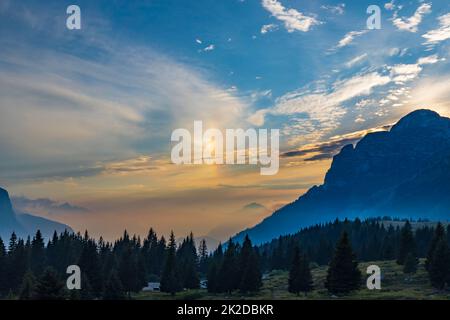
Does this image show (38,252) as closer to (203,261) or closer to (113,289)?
(113,289)

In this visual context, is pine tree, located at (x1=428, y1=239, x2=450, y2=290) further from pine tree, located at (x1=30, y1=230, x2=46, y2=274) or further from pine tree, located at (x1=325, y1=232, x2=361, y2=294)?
pine tree, located at (x1=30, y1=230, x2=46, y2=274)

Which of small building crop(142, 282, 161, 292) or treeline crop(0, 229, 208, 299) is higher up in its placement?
treeline crop(0, 229, 208, 299)

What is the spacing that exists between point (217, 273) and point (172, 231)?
3005 centimetres

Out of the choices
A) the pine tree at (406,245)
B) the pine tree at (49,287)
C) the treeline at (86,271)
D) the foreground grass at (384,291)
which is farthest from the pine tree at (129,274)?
the pine tree at (406,245)

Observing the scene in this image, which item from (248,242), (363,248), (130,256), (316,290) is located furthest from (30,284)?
(363,248)

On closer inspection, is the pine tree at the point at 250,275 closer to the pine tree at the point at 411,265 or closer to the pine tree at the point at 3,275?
the pine tree at the point at 411,265

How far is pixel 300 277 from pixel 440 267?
25124 millimetres

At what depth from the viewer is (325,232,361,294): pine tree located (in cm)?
7588

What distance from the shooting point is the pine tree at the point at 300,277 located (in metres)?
82.7

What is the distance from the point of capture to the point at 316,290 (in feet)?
282

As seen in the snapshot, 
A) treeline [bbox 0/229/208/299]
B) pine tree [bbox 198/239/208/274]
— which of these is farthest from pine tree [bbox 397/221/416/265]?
pine tree [bbox 198/239/208/274]

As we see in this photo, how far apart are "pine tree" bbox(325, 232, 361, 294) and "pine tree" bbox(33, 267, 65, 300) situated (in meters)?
46.5
